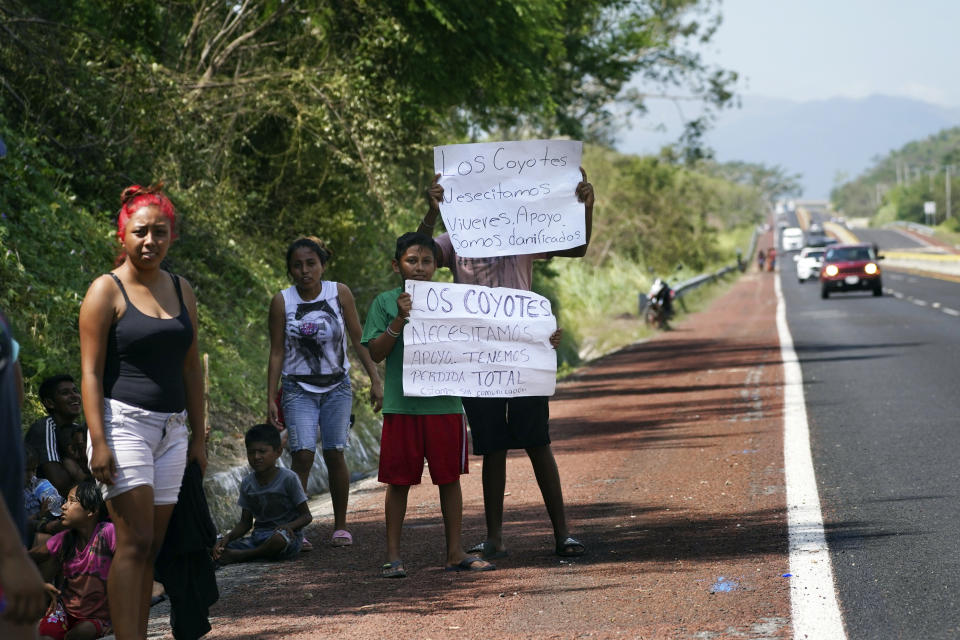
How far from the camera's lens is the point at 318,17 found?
16.1 metres

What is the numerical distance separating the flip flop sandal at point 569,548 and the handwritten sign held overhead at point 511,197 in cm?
157

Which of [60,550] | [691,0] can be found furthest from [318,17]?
[691,0]

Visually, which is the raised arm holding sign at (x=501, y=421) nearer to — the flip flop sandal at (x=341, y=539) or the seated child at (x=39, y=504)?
the flip flop sandal at (x=341, y=539)

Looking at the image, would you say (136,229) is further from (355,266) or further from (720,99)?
(720,99)

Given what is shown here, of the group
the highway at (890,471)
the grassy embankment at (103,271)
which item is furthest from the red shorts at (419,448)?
the grassy embankment at (103,271)

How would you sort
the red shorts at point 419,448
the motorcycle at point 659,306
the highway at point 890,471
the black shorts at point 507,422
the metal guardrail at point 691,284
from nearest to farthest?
the highway at point 890,471
the red shorts at point 419,448
the black shorts at point 507,422
the motorcycle at point 659,306
the metal guardrail at point 691,284

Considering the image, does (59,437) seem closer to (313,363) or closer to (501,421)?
(313,363)

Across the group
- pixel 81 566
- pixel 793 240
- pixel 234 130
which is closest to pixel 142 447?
pixel 81 566

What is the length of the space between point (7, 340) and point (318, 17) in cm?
1348

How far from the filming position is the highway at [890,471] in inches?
231

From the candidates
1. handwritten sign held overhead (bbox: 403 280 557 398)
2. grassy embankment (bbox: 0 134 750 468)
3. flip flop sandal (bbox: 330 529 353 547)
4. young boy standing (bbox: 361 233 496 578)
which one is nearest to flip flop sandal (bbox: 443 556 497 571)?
young boy standing (bbox: 361 233 496 578)

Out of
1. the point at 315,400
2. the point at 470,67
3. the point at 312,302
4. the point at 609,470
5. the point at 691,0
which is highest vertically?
the point at 691,0

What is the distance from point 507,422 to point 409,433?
607 mm

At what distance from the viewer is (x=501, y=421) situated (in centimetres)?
730
